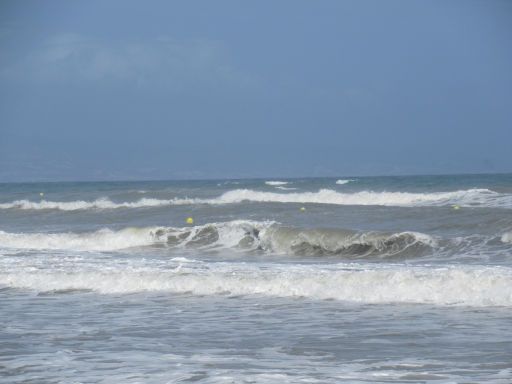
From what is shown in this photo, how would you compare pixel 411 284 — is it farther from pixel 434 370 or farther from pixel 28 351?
pixel 28 351

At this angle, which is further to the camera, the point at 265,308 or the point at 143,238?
the point at 143,238

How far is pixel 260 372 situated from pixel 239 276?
6.12 meters

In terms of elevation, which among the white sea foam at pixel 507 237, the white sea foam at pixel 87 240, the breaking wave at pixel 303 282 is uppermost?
the breaking wave at pixel 303 282

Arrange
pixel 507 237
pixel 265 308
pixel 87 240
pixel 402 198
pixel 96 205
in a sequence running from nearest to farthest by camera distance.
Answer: pixel 265 308
pixel 507 237
pixel 87 240
pixel 402 198
pixel 96 205

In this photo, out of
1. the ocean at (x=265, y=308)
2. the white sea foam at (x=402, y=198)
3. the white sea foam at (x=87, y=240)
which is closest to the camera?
the ocean at (x=265, y=308)

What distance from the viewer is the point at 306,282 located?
12.5 meters

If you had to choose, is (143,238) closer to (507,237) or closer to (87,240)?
(87,240)

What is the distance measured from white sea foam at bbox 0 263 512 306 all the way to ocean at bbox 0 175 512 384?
0.03 metres

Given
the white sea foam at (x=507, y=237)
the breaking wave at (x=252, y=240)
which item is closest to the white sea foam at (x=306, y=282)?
the breaking wave at (x=252, y=240)

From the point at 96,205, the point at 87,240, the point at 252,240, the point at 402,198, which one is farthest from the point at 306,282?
the point at 96,205

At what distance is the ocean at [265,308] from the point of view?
752cm

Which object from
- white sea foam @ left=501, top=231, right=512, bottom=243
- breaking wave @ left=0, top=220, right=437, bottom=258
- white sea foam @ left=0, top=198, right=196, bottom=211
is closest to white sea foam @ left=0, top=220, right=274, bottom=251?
breaking wave @ left=0, top=220, right=437, bottom=258

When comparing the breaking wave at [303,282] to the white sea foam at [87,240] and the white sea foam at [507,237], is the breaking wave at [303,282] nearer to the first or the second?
the white sea foam at [507,237]

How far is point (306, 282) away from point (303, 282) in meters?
0.05
